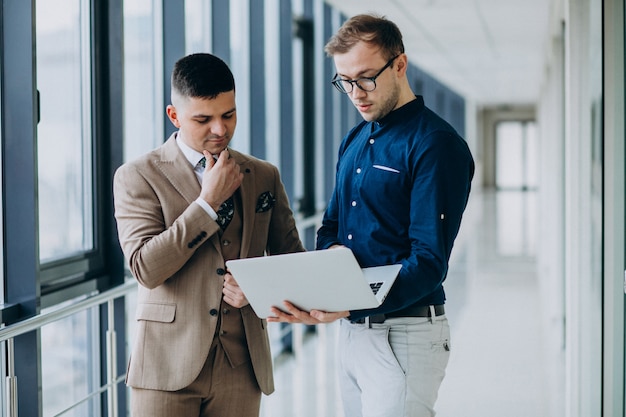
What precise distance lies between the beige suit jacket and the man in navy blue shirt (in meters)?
0.17

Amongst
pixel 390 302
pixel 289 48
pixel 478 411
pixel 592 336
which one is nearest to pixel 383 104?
pixel 390 302

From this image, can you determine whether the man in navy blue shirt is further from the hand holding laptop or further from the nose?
the nose

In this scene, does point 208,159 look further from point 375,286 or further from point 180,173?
point 375,286

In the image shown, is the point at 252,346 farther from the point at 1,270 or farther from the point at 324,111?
the point at 324,111

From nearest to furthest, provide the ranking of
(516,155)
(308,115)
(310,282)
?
(310,282) < (308,115) < (516,155)

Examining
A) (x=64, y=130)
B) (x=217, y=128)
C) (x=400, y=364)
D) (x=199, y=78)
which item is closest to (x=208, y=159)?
(x=217, y=128)

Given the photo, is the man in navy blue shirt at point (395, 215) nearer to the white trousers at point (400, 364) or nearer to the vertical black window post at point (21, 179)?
the white trousers at point (400, 364)

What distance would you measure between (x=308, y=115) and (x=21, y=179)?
394 centimetres

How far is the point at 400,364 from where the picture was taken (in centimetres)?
A: 177

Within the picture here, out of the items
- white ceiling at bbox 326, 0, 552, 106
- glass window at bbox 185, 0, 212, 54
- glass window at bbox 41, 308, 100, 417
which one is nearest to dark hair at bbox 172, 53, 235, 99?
glass window at bbox 41, 308, 100, 417

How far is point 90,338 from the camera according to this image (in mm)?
3039

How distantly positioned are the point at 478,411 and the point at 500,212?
42.3ft

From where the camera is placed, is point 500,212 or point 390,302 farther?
point 500,212

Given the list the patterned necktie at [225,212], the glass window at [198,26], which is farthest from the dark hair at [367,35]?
the glass window at [198,26]
